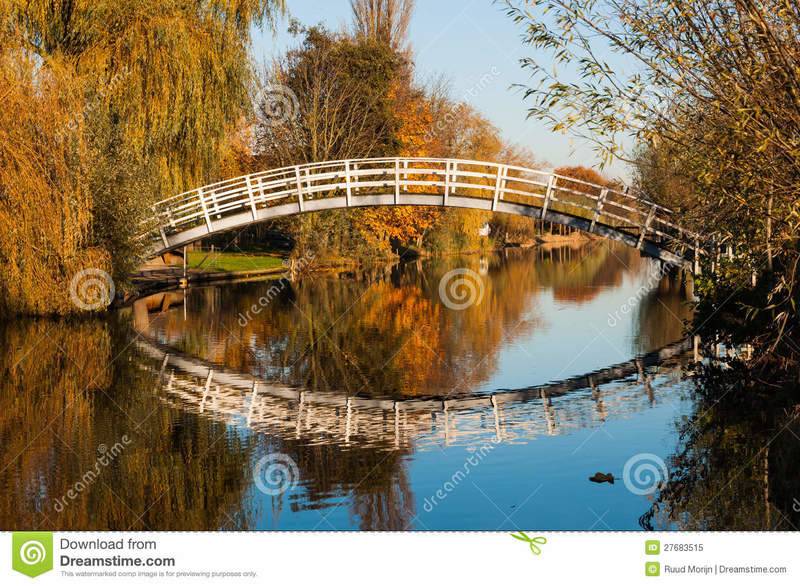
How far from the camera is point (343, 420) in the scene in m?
12.6

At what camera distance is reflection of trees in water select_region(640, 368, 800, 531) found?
8.52m

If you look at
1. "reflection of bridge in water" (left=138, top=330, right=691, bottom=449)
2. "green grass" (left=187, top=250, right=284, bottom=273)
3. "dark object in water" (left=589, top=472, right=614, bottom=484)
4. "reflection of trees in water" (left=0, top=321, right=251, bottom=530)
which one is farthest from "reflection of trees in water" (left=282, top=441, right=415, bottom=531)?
"green grass" (left=187, top=250, right=284, bottom=273)

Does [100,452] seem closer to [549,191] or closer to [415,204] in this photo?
[549,191]

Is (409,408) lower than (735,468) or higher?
higher

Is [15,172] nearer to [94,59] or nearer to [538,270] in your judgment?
[94,59]

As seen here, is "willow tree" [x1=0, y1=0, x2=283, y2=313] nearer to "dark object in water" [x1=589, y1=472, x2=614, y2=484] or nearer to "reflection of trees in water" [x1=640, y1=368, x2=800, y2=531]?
"reflection of trees in water" [x1=640, y1=368, x2=800, y2=531]

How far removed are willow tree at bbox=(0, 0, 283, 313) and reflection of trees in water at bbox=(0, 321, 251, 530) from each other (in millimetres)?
5205

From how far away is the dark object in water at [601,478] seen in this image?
383 inches

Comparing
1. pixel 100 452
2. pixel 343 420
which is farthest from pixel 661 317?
pixel 100 452

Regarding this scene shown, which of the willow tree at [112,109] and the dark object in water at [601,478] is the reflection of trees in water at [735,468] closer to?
the dark object in water at [601,478]

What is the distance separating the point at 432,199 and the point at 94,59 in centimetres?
910

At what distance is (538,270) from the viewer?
4562 centimetres

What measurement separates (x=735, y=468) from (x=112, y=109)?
20832 mm
